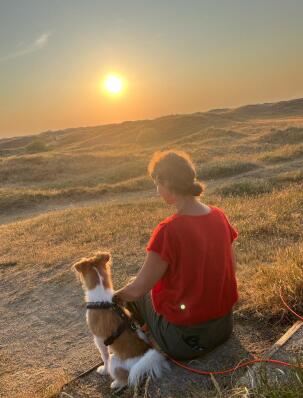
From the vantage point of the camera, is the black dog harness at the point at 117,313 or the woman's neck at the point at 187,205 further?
the black dog harness at the point at 117,313

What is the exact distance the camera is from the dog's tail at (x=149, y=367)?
12.8 ft

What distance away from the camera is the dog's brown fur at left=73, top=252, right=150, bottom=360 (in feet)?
13.4

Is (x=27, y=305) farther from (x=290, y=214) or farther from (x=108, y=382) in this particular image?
(x=290, y=214)

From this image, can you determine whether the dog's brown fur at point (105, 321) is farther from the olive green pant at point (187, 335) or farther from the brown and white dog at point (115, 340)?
the olive green pant at point (187, 335)

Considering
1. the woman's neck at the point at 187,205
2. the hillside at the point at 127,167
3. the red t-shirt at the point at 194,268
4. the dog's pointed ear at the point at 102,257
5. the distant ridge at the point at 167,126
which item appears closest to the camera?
the red t-shirt at the point at 194,268

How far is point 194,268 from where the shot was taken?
391cm

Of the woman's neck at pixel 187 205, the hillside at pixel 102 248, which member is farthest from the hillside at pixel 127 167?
the woman's neck at pixel 187 205

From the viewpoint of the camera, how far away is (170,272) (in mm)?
3959

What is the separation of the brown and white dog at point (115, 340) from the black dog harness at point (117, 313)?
0.07 feet

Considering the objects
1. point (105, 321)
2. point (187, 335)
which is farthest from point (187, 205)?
point (105, 321)

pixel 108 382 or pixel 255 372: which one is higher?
pixel 255 372

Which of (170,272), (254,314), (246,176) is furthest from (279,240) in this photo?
(246,176)

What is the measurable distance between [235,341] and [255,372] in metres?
1.14

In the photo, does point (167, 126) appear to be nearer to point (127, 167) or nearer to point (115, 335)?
point (127, 167)
